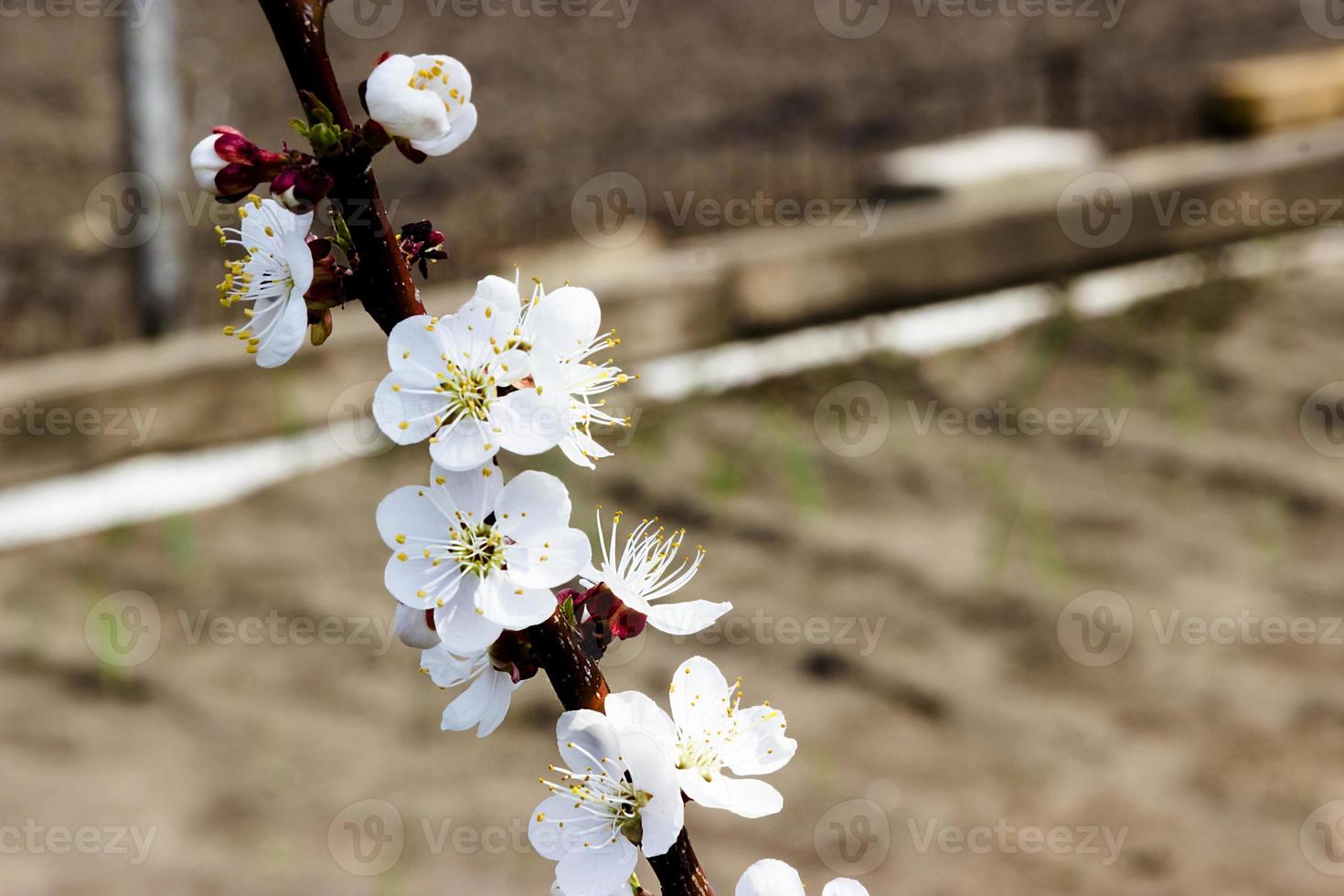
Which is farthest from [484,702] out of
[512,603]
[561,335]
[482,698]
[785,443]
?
[785,443]

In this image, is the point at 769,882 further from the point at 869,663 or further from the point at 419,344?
the point at 869,663

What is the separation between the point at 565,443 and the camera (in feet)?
2.49

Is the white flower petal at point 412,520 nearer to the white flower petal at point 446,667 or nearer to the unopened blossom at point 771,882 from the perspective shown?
the white flower petal at point 446,667

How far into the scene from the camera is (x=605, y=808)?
2.54ft

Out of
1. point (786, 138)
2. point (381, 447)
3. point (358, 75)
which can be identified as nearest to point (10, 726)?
point (381, 447)

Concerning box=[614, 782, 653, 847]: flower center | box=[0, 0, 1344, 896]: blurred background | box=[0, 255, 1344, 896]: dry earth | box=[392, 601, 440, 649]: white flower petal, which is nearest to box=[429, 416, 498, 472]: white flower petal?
box=[392, 601, 440, 649]: white flower petal

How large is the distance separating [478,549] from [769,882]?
0.84 ft

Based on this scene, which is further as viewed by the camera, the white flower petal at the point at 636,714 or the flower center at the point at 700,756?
the flower center at the point at 700,756

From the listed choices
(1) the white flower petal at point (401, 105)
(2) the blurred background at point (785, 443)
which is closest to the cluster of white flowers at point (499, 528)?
(1) the white flower petal at point (401, 105)

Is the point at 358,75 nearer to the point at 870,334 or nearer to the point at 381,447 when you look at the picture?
the point at 381,447

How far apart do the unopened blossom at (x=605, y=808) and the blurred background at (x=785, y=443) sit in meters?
2.04

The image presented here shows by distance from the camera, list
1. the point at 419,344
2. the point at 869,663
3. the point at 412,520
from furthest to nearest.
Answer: the point at 869,663 < the point at 412,520 < the point at 419,344

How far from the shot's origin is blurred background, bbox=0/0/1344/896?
2.96m

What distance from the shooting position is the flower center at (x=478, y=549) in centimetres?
73
